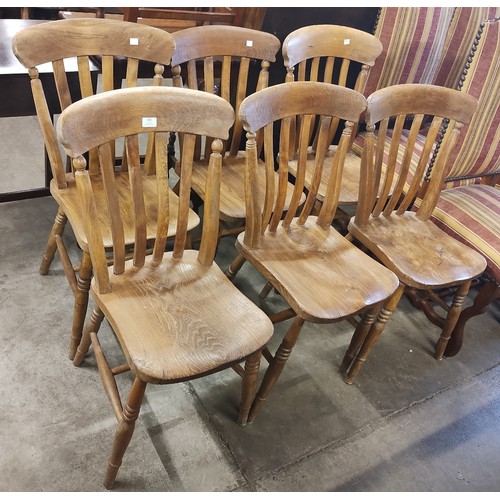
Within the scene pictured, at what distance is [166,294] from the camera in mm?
1353

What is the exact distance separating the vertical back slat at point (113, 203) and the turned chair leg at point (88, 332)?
208 mm

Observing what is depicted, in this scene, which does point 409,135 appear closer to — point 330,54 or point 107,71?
point 330,54

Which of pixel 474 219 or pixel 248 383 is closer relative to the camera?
pixel 248 383

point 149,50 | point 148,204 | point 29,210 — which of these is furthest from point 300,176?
point 29,210

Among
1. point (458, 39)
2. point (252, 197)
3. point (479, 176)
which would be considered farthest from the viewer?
point (458, 39)

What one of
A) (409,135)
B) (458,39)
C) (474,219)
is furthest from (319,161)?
(458,39)

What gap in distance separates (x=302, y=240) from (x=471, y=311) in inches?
32.3

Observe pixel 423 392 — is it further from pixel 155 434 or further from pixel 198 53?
pixel 198 53

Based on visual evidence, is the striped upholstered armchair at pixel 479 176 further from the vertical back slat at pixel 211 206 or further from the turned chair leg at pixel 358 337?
the vertical back slat at pixel 211 206

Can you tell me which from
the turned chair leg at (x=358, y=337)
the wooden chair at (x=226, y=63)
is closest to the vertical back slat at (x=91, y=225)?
the wooden chair at (x=226, y=63)

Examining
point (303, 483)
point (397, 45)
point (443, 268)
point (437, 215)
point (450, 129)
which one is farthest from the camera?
point (397, 45)

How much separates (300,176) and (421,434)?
101 cm

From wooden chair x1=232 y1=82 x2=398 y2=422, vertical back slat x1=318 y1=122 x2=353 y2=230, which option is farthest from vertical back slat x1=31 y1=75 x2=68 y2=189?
vertical back slat x1=318 y1=122 x2=353 y2=230

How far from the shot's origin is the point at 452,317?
1.95 meters
